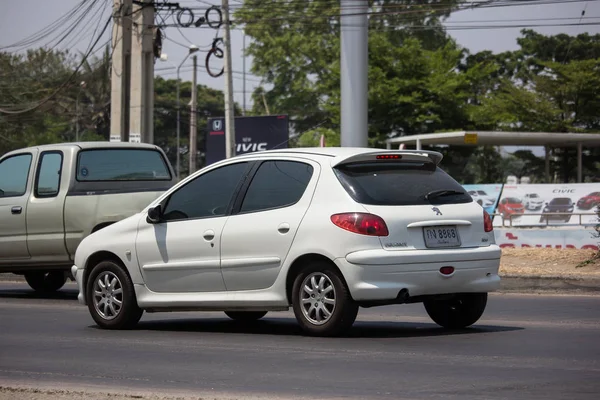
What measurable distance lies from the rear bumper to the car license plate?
0.27 ft

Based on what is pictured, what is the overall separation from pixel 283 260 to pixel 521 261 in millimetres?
9823

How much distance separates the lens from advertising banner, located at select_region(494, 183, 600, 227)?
28031 millimetres

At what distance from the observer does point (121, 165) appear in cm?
1403

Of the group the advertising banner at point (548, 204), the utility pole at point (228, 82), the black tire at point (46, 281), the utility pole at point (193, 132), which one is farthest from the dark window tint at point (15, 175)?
the utility pole at point (193, 132)

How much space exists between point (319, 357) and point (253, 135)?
33879 mm

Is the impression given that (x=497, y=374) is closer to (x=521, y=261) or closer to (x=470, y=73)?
(x=521, y=261)

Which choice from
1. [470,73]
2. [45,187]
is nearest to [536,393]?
[45,187]

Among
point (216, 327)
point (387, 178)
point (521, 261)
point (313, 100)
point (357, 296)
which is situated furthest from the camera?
point (313, 100)

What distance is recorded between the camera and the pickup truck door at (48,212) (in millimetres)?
13344

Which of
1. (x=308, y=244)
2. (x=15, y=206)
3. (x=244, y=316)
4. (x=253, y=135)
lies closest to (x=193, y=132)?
(x=253, y=135)

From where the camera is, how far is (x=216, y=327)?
9992mm

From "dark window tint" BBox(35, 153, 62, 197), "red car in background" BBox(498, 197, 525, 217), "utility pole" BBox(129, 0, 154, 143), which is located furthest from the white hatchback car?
"red car in background" BBox(498, 197, 525, 217)

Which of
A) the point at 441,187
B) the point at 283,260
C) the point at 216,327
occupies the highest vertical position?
the point at 441,187

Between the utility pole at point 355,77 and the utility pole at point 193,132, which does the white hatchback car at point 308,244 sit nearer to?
the utility pole at point 355,77
